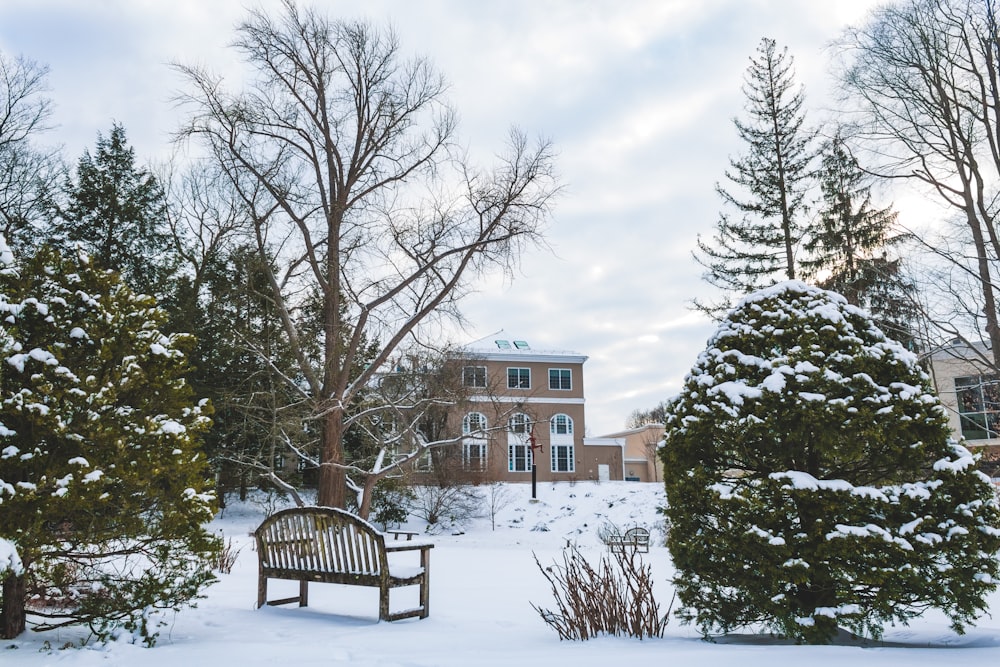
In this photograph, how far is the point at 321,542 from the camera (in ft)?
22.6

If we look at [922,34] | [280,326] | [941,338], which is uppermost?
[922,34]

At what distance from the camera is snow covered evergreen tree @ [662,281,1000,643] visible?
4641mm

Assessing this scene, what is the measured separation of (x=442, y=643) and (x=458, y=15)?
7.14 m

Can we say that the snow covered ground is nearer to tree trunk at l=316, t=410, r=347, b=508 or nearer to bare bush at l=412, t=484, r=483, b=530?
tree trunk at l=316, t=410, r=347, b=508

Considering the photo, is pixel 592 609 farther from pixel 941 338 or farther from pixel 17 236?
pixel 17 236

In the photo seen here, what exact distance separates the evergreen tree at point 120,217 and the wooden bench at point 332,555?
19.5 meters

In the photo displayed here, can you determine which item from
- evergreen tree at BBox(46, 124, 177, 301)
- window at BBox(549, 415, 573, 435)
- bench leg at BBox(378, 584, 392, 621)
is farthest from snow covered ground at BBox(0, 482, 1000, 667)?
window at BBox(549, 415, 573, 435)

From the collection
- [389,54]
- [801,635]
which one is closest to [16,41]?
[389,54]

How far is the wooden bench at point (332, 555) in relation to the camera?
21.6ft

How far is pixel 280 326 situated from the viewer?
1992 centimetres

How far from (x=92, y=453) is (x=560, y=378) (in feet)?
119

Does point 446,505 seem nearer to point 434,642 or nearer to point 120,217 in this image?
point 120,217

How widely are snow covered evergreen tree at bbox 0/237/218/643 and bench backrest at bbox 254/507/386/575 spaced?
136 cm

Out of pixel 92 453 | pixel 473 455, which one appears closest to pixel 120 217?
pixel 473 455
